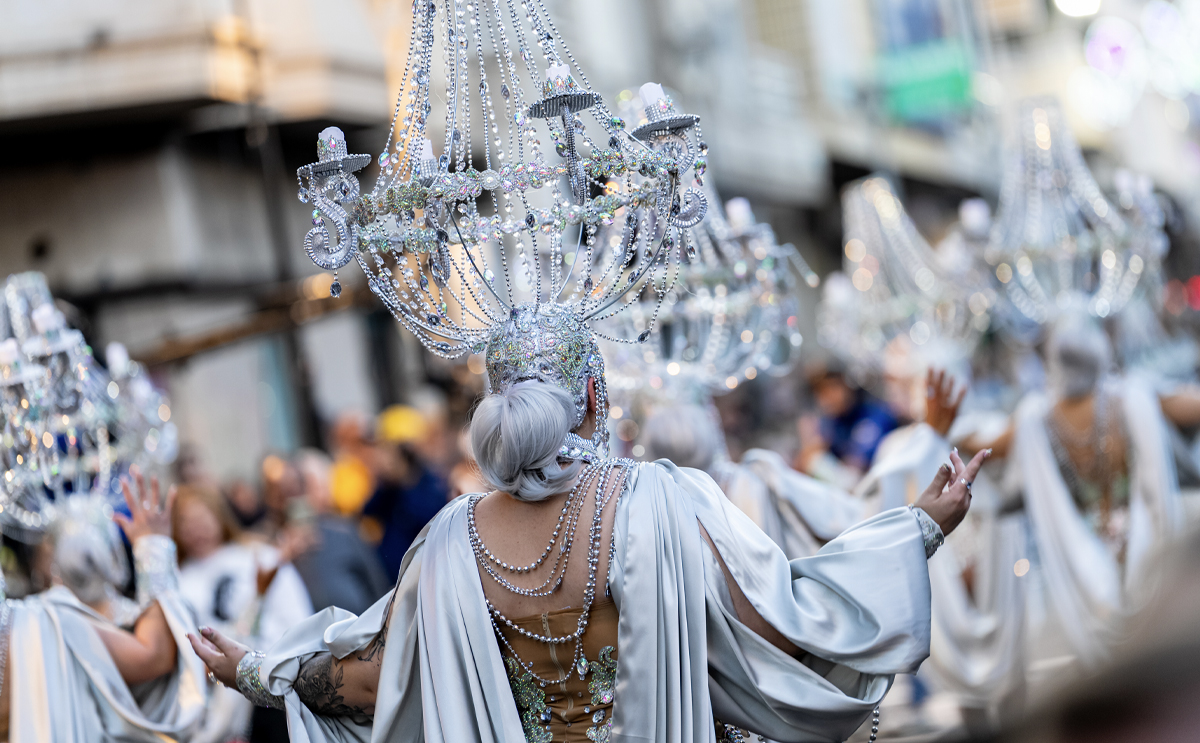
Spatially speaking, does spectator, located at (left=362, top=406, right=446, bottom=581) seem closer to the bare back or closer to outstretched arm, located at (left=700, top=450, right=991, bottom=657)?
the bare back

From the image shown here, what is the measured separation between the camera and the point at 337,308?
1004 centimetres

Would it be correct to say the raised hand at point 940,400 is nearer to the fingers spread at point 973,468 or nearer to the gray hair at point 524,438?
the fingers spread at point 973,468

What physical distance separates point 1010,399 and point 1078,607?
20.4 feet

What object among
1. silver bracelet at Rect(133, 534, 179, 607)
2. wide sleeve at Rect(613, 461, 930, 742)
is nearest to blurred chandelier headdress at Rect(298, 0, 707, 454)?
wide sleeve at Rect(613, 461, 930, 742)

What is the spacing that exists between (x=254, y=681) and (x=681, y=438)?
1972 mm

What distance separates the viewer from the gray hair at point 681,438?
15.6 ft

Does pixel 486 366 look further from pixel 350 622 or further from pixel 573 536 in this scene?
pixel 350 622

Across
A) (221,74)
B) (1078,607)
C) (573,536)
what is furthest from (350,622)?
(221,74)

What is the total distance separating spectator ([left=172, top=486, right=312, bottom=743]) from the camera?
18.6 feet

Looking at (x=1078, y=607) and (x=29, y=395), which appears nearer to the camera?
(x=29, y=395)

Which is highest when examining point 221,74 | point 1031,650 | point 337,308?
point 221,74

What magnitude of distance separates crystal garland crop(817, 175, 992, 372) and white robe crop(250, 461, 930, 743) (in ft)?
19.4

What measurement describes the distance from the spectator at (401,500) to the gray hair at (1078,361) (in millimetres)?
3609

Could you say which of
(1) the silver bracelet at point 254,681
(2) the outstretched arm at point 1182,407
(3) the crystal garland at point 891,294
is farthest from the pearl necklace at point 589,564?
(3) the crystal garland at point 891,294
